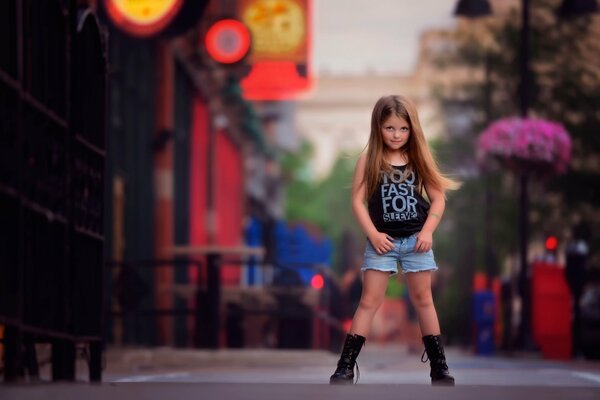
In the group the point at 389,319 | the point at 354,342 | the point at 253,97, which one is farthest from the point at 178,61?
the point at 389,319

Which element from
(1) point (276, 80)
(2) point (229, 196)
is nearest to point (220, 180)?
(2) point (229, 196)

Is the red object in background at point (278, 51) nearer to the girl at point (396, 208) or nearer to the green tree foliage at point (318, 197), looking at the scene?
the girl at point (396, 208)

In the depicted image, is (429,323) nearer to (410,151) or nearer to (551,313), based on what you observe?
(410,151)

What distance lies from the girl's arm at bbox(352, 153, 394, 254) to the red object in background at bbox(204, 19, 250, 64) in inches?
563

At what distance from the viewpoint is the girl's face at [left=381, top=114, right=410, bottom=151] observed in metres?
8.01

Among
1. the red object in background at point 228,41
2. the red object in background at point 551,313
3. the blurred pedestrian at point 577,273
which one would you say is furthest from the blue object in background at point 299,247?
the blurred pedestrian at point 577,273

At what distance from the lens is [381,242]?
26.0ft

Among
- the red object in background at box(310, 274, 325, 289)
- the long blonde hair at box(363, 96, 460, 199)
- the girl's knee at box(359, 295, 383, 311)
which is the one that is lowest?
the girl's knee at box(359, 295, 383, 311)

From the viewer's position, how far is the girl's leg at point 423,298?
8.05 metres

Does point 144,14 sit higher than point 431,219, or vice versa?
point 144,14

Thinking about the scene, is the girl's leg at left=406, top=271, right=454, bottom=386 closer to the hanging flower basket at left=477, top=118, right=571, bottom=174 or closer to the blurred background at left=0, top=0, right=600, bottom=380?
the blurred background at left=0, top=0, right=600, bottom=380

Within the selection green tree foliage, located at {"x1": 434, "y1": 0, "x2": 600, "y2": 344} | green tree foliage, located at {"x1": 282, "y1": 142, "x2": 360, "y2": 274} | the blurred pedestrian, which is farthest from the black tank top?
green tree foliage, located at {"x1": 282, "y1": 142, "x2": 360, "y2": 274}

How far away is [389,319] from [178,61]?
27844 mm

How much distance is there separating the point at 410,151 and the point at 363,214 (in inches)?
16.5
